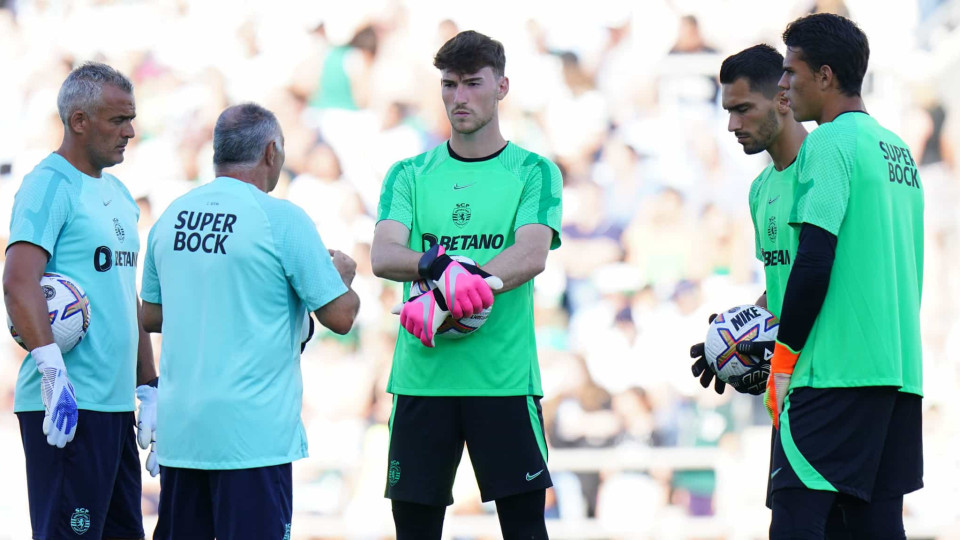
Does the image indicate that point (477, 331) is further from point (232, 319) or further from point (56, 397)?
point (56, 397)

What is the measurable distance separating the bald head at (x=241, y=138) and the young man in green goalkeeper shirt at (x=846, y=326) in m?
1.67


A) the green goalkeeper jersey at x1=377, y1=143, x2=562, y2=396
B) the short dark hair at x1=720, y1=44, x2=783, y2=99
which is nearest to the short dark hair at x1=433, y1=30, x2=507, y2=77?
the green goalkeeper jersey at x1=377, y1=143, x2=562, y2=396

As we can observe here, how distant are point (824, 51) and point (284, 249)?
1.73 m

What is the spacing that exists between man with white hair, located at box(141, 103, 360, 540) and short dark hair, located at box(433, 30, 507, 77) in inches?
34.5

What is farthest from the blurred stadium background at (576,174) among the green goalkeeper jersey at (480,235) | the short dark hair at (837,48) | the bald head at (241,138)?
the short dark hair at (837,48)

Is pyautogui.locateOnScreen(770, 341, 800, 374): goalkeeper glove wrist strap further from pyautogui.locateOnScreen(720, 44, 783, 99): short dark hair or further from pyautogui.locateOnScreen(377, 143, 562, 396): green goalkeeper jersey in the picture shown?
pyautogui.locateOnScreen(720, 44, 783, 99): short dark hair

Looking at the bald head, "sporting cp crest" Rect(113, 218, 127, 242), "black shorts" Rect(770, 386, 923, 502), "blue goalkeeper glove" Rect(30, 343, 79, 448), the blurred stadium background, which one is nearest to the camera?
"black shorts" Rect(770, 386, 923, 502)

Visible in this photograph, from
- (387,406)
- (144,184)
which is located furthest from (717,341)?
(144,184)

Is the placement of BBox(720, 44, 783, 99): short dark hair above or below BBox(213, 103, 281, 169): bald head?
above

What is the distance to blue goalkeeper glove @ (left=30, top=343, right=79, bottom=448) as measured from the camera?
3625 mm

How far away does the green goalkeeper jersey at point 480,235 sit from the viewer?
3.80 m

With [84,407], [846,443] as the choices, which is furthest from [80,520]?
[846,443]

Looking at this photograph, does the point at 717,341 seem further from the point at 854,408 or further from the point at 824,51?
the point at 824,51

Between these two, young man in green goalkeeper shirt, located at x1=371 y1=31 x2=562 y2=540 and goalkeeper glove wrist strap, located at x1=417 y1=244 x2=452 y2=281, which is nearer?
goalkeeper glove wrist strap, located at x1=417 y1=244 x2=452 y2=281
